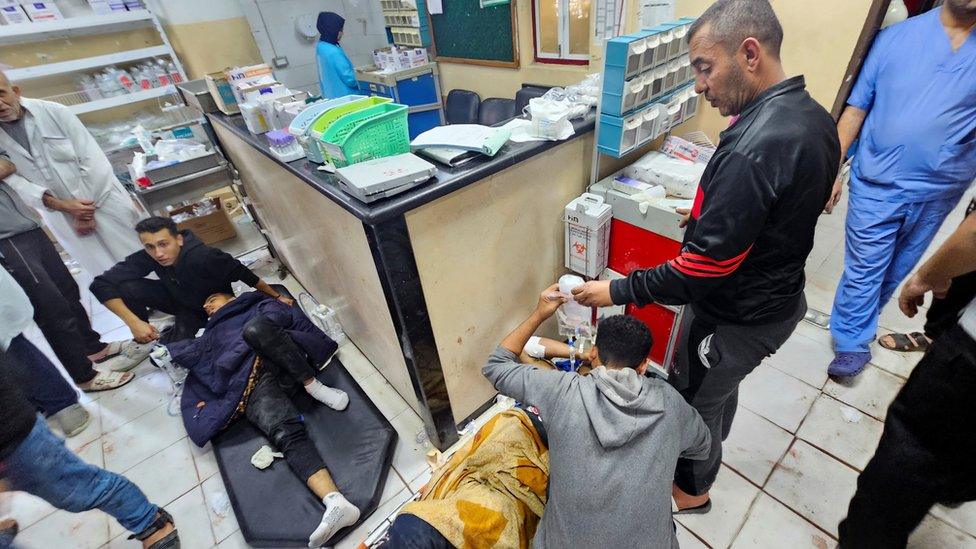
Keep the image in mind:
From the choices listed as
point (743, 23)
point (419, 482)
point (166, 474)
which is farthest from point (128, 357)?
point (743, 23)

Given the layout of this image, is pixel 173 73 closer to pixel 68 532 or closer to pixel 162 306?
pixel 162 306

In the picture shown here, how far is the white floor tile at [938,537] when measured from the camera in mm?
1357

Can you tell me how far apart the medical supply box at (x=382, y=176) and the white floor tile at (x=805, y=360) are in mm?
1962

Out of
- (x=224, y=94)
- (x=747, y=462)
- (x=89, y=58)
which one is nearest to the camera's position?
(x=747, y=462)

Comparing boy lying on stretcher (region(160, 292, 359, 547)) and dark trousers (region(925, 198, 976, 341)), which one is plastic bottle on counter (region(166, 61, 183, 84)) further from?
dark trousers (region(925, 198, 976, 341))

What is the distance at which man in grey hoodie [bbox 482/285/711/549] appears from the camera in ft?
2.97

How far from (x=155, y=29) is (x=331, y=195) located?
4.18m

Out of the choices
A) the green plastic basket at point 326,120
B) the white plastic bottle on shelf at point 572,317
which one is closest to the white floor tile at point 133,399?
the green plastic basket at point 326,120

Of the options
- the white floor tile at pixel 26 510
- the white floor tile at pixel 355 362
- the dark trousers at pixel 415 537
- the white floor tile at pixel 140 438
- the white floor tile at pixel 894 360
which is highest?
the dark trousers at pixel 415 537

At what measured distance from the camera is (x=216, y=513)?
1699 millimetres

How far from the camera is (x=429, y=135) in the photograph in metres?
1.54

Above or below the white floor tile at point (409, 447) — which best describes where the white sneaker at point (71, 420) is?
above

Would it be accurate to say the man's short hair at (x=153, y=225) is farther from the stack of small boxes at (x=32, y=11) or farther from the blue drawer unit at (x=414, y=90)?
the stack of small boxes at (x=32, y=11)

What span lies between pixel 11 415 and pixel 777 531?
7.99ft
